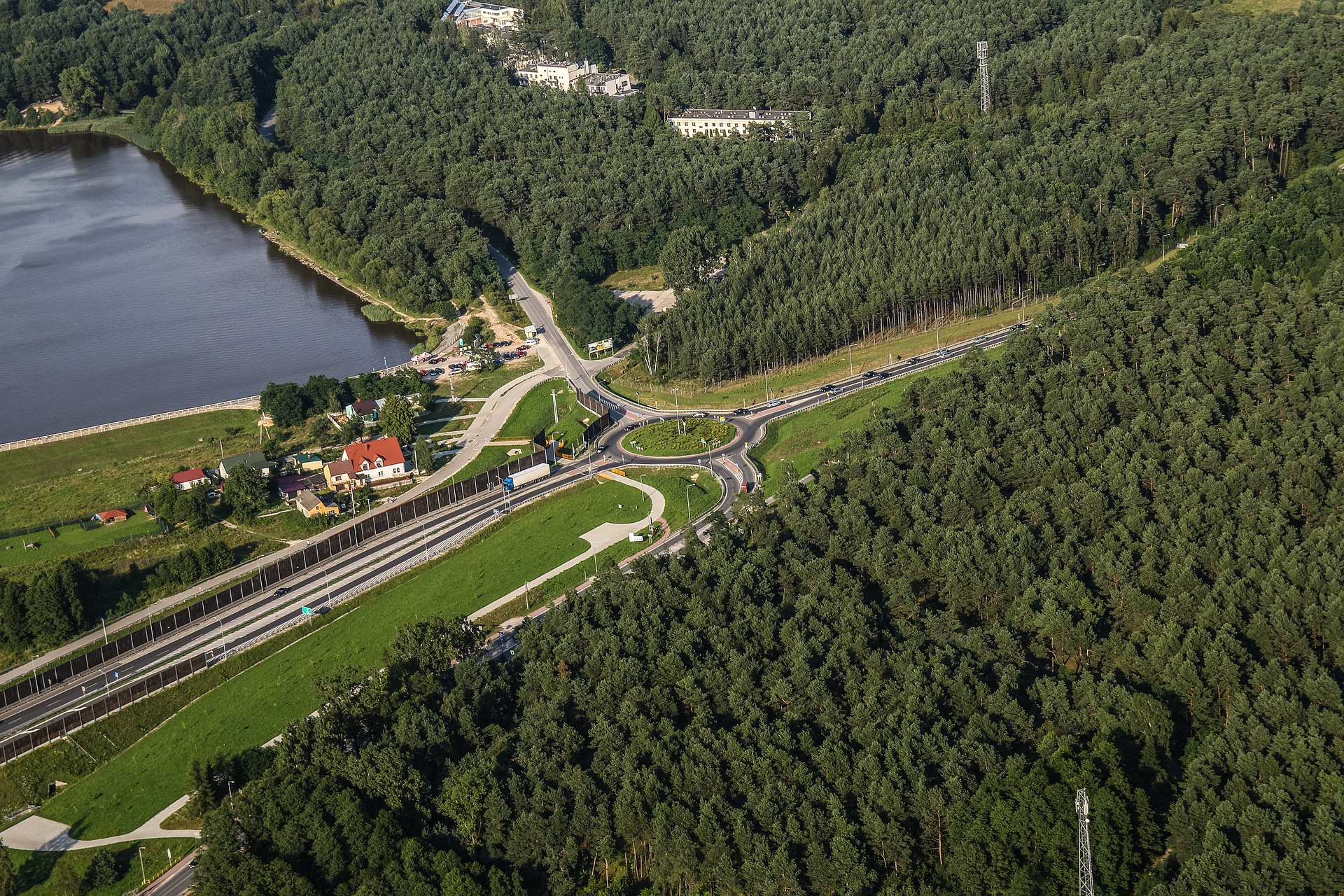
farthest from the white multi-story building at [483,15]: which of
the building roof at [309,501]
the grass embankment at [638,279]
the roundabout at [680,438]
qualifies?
the building roof at [309,501]

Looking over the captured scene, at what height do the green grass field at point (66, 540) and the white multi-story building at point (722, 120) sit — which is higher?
the white multi-story building at point (722, 120)

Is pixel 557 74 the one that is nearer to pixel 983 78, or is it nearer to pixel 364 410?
pixel 983 78

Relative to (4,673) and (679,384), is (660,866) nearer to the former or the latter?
(4,673)

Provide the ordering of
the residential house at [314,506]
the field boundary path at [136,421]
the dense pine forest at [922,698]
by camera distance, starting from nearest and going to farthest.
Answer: the dense pine forest at [922,698] → the residential house at [314,506] → the field boundary path at [136,421]

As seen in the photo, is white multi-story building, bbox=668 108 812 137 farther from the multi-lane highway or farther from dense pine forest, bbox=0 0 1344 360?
the multi-lane highway

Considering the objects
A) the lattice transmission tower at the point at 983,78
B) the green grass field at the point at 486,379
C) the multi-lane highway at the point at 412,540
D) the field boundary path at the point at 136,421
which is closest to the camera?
the multi-lane highway at the point at 412,540

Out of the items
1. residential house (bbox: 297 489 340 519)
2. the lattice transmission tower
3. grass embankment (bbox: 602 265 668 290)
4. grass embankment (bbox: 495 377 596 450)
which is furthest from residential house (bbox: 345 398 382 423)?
the lattice transmission tower

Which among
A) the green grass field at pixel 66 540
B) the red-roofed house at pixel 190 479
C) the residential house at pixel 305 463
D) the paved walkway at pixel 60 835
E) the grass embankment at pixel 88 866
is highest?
the red-roofed house at pixel 190 479

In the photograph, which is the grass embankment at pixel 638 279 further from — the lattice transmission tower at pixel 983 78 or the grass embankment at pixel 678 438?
the lattice transmission tower at pixel 983 78
